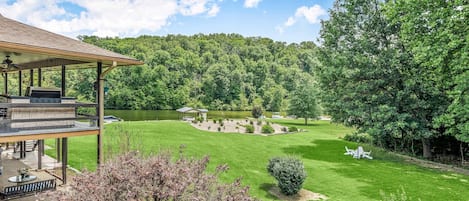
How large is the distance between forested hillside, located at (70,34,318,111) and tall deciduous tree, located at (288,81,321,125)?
15754 mm

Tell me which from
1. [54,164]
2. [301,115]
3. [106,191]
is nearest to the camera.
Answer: [106,191]

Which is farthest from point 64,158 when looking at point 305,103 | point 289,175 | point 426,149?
point 305,103

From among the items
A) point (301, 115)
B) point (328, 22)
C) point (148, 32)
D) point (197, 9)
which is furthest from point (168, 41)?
point (328, 22)

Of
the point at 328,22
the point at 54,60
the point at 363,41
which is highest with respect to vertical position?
the point at 328,22

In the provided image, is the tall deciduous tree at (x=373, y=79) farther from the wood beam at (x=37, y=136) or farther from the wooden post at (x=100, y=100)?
the wood beam at (x=37, y=136)

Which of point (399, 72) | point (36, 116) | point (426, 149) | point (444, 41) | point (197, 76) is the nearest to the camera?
point (36, 116)

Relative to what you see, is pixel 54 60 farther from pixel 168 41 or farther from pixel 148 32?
pixel 148 32

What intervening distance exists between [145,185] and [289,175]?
608cm

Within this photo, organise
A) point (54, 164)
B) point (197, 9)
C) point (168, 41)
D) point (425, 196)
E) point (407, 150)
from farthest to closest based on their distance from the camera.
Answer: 1. point (168, 41)
2. point (197, 9)
3. point (407, 150)
4. point (54, 164)
5. point (425, 196)

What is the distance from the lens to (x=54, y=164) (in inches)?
454

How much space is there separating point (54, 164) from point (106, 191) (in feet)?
31.9

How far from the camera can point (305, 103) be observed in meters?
34.4

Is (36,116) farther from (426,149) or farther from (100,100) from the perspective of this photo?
(426,149)

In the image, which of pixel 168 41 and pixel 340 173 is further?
pixel 168 41
